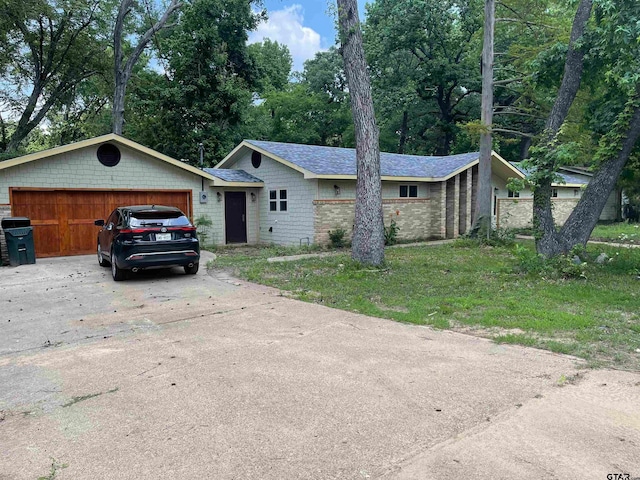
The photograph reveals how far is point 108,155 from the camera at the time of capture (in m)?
14.2

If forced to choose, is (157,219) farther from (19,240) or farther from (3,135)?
(3,135)

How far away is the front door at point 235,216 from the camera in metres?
17.5

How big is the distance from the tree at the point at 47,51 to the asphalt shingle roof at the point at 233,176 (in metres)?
12.1

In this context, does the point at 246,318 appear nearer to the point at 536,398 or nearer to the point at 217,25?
the point at 536,398

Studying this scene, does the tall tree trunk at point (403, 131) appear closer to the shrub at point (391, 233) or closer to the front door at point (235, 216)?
the shrub at point (391, 233)

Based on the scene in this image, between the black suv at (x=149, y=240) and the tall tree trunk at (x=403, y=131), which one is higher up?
the tall tree trunk at (x=403, y=131)

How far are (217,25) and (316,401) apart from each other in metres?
27.7

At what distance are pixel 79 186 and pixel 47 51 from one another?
14.7m

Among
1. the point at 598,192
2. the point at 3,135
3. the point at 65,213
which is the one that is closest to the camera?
the point at 598,192

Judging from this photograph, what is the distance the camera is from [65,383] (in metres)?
4.23

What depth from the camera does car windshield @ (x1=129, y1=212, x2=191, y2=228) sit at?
9466mm

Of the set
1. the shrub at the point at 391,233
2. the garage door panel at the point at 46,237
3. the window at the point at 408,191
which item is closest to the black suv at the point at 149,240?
Result: the garage door panel at the point at 46,237

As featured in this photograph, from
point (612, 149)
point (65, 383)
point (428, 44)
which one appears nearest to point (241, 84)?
point (428, 44)

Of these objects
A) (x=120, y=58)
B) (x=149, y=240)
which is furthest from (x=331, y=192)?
(x=120, y=58)
